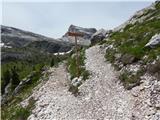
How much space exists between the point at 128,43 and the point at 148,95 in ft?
64.9

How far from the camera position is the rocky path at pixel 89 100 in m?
27.5

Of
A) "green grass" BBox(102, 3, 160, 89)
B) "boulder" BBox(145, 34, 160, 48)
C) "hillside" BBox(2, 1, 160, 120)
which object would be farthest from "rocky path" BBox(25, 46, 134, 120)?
"boulder" BBox(145, 34, 160, 48)

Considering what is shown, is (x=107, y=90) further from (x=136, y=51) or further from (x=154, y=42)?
(x=154, y=42)

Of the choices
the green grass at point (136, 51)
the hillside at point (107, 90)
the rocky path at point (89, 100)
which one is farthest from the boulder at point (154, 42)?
the rocky path at point (89, 100)

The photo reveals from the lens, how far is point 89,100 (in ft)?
103

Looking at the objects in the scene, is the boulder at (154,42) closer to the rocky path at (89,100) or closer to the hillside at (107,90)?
the hillside at (107,90)

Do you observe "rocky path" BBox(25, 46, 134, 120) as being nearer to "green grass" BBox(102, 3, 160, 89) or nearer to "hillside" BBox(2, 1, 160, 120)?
"hillside" BBox(2, 1, 160, 120)

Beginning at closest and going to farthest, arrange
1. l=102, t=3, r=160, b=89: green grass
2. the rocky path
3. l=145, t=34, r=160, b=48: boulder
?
the rocky path
l=102, t=3, r=160, b=89: green grass
l=145, t=34, r=160, b=48: boulder

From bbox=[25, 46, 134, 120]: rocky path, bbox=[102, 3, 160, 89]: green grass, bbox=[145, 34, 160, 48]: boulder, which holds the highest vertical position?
bbox=[145, 34, 160, 48]: boulder

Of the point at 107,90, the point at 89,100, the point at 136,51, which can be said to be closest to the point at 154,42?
the point at 136,51

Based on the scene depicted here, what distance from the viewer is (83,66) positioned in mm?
45188

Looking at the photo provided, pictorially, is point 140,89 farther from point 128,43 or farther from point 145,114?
point 128,43

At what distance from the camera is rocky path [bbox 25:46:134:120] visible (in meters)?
27.5

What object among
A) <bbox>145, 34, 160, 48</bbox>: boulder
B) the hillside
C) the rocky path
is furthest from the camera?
<bbox>145, 34, 160, 48</bbox>: boulder
